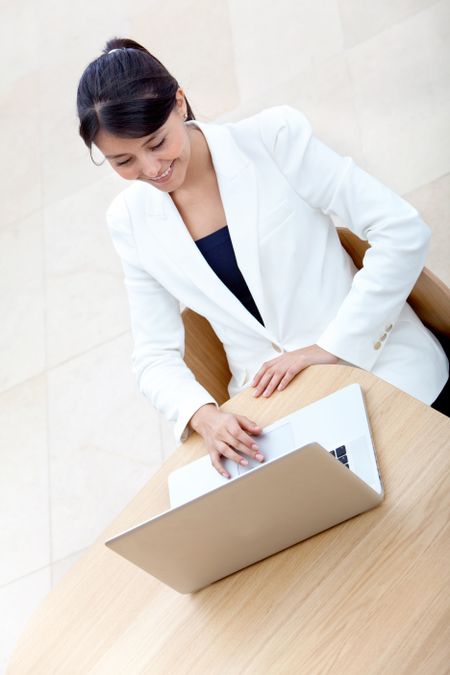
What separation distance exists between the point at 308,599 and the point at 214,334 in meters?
0.72

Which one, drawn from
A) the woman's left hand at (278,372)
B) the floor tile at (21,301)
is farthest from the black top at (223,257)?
the floor tile at (21,301)

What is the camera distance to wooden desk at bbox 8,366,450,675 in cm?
111

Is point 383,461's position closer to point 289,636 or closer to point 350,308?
point 289,636

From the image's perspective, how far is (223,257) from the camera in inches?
67.1

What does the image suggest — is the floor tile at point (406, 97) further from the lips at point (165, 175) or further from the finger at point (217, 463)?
the finger at point (217, 463)

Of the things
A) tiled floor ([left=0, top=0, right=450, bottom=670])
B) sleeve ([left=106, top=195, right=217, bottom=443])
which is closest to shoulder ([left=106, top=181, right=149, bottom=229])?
sleeve ([left=106, top=195, right=217, bottom=443])

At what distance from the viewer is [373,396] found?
134 cm

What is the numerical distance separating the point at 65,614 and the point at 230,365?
23.6 inches

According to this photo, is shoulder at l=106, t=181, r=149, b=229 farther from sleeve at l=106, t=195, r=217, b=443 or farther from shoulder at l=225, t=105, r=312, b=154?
shoulder at l=225, t=105, r=312, b=154

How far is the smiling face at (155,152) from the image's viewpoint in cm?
152

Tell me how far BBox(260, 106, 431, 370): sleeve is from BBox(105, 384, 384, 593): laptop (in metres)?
0.21

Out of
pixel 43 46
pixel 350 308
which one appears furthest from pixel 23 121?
pixel 350 308

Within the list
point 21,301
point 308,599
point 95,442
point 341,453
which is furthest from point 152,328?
point 21,301

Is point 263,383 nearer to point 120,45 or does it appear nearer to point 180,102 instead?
point 180,102
